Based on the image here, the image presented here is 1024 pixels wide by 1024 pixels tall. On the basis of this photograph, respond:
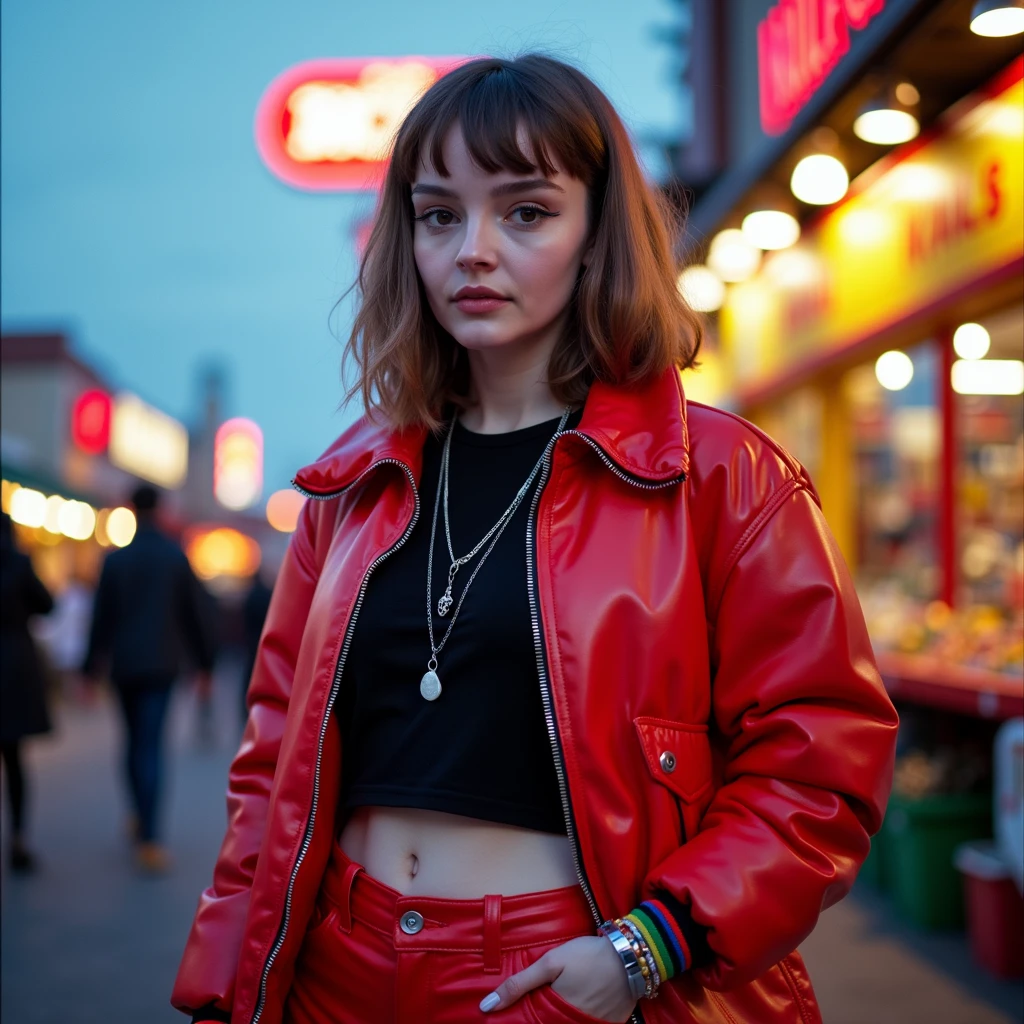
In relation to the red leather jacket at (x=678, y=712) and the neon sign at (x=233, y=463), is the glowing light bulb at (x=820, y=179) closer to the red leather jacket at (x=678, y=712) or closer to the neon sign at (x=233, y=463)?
the red leather jacket at (x=678, y=712)

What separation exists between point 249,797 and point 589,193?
1074mm

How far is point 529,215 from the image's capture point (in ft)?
5.35

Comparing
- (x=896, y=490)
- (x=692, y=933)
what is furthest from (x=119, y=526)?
(x=692, y=933)

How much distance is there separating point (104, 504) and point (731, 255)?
1616 cm

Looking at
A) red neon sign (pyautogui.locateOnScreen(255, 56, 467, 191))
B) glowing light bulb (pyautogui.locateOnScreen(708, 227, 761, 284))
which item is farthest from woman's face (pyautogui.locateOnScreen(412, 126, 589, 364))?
red neon sign (pyautogui.locateOnScreen(255, 56, 467, 191))

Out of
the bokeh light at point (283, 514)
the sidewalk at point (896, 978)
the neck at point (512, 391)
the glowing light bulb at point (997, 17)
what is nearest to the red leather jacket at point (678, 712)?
the neck at point (512, 391)

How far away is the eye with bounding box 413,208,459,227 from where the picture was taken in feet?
5.50

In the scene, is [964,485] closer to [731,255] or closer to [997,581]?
[997,581]

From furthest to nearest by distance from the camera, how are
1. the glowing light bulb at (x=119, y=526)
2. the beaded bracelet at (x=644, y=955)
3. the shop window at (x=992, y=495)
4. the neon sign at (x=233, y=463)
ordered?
1. the neon sign at (x=233, y=463)
2. the glowing light bulb at (x=119, y=526)
3. the shop window at (x=992, y=495)
4. the beaded bracelet at (x=644, y=955)

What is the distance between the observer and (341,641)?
64.7 inches

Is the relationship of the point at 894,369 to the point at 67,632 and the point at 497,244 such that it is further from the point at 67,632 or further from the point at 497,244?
the point at 67,632

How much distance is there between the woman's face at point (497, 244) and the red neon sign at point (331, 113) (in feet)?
35.4

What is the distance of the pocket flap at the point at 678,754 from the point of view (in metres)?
1.43

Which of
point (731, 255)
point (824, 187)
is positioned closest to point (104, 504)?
point (731, 255)
